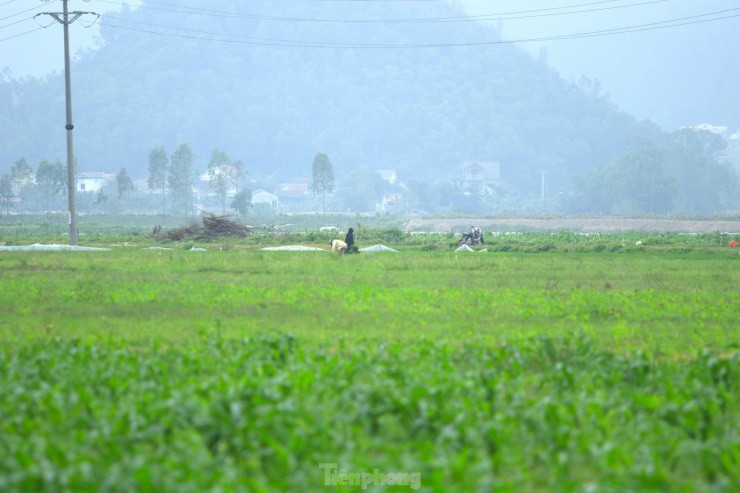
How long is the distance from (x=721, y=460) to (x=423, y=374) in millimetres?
3788

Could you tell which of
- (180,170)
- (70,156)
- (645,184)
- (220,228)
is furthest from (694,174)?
(70,156)

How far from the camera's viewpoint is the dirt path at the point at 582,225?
8762 cm

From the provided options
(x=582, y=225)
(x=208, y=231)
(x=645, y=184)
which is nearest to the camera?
(x=208, y=231)

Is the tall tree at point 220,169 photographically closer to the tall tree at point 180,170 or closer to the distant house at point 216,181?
the distant house at point 216,181

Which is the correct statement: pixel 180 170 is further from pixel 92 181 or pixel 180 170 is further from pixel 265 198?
pixel 92 181

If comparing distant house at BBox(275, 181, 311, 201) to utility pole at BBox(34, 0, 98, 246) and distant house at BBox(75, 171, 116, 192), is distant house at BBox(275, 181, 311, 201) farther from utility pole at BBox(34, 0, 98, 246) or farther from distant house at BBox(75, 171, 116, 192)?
utility pole at BBox(34, 0, 98, 246)

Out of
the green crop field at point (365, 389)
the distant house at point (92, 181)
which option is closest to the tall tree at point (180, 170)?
the distant house at point (92, 181)

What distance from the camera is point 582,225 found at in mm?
97688

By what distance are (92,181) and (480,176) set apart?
66.8 metres

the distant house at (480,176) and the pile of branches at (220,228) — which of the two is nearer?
the pile of branches at (220,228)

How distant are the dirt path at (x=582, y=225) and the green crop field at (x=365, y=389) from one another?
6860cm

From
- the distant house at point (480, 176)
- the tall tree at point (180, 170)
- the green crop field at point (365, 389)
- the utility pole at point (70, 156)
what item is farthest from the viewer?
the distant house at point (480, 176)

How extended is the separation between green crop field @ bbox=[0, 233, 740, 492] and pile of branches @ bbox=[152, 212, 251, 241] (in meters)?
29.4

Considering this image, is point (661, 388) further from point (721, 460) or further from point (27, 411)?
point (27, 411)
